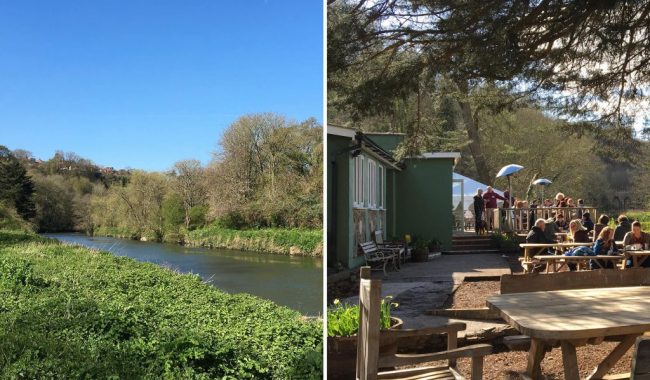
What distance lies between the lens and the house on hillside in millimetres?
4820

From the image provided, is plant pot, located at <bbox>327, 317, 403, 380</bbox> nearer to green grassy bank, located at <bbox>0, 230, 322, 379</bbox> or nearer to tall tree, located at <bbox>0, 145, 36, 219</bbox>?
green grassy bank, located at <bbox>0, 230, 322, 379</bbox>

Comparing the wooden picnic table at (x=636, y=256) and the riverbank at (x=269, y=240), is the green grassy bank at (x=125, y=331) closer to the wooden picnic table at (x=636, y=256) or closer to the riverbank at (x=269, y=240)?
the wooden picnic table at (x=636, y=256)

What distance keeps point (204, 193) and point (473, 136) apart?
5.23 m

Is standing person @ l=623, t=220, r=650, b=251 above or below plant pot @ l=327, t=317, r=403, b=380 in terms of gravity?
above

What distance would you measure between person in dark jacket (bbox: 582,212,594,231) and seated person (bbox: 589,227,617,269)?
1.07 ft

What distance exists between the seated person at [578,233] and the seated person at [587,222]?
0.06 m

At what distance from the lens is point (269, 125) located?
14.2 metres

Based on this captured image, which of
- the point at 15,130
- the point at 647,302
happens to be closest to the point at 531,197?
the point at 647,302

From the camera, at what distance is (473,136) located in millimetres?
5305

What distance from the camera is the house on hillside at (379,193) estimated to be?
4820mm

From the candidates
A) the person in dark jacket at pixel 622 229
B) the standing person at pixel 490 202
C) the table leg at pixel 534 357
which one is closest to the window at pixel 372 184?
the standing person at pixel 490 202

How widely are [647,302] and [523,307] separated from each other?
2.03 feet

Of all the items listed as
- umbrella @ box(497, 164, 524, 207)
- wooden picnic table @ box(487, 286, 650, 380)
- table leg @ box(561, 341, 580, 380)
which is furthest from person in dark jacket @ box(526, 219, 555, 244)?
table leg @ box(561, 341, 580, 380)

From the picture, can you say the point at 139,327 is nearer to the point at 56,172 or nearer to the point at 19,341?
the point at 19,341
